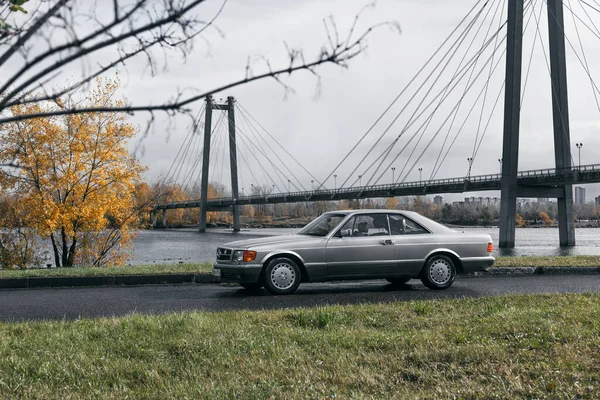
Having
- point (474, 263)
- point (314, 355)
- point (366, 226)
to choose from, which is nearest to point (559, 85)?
point (474, 263)

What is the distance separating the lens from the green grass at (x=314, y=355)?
438 cm

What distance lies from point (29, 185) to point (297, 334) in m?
20.3

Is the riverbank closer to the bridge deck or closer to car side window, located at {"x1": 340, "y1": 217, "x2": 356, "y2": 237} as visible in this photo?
car side window, located at {"x1": 340, "y1": 217, "x2": 356, "y2": 237}

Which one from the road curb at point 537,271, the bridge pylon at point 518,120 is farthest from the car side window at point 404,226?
the bridge pylon at point 518,120

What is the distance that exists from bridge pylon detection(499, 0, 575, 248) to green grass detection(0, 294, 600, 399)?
128 ft

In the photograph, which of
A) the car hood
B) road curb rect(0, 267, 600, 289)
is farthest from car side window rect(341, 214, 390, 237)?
road curb rect(0, 267, 600, 289)

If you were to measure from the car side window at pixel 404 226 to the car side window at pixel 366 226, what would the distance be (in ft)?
0.45

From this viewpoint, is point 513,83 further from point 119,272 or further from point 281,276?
point 281,276

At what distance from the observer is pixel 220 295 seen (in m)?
10.3

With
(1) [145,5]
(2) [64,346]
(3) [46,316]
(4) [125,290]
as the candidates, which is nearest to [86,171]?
(4) [125,290]

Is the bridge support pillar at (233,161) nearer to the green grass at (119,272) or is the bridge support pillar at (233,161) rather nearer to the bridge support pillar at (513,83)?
the bridge support pillar at (513,83)

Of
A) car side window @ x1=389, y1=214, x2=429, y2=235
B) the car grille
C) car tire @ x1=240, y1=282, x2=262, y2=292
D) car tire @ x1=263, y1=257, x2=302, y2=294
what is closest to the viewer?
car tire @ x1=263, y1=257, x2=302, y2=294

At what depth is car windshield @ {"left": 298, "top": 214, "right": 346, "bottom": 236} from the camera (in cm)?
1055

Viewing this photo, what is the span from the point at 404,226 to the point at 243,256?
9.38 ft
